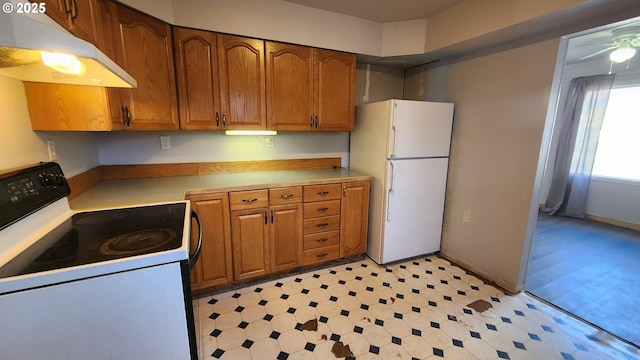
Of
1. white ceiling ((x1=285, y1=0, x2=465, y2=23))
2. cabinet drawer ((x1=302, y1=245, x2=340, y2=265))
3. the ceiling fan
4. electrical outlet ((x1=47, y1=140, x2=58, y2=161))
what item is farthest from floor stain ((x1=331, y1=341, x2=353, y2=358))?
the ceiling fan

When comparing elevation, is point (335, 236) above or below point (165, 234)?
below

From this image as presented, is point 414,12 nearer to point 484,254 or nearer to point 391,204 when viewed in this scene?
point 391,204

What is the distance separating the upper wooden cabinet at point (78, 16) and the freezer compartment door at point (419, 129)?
2171mm

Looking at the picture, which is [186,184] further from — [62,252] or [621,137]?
[621,137]

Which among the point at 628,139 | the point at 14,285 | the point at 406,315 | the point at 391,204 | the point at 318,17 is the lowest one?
the point at 406,315

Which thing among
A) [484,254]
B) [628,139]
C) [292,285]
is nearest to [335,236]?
[292,285]

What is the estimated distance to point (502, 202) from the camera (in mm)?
2340

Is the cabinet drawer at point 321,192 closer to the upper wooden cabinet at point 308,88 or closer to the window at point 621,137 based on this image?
the upper wooden cabinet at point 308,88

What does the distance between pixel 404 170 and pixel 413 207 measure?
0.43 m

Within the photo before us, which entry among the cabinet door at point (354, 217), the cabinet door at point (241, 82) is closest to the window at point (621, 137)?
the cabinet door at point (354, 217)

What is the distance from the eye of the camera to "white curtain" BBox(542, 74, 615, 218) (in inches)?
154

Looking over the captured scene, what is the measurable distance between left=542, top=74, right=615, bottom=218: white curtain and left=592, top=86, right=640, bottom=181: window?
0.44 feet

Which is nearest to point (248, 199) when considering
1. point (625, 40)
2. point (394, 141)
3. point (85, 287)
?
point (85, 287)

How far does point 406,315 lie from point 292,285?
3.23 ft
